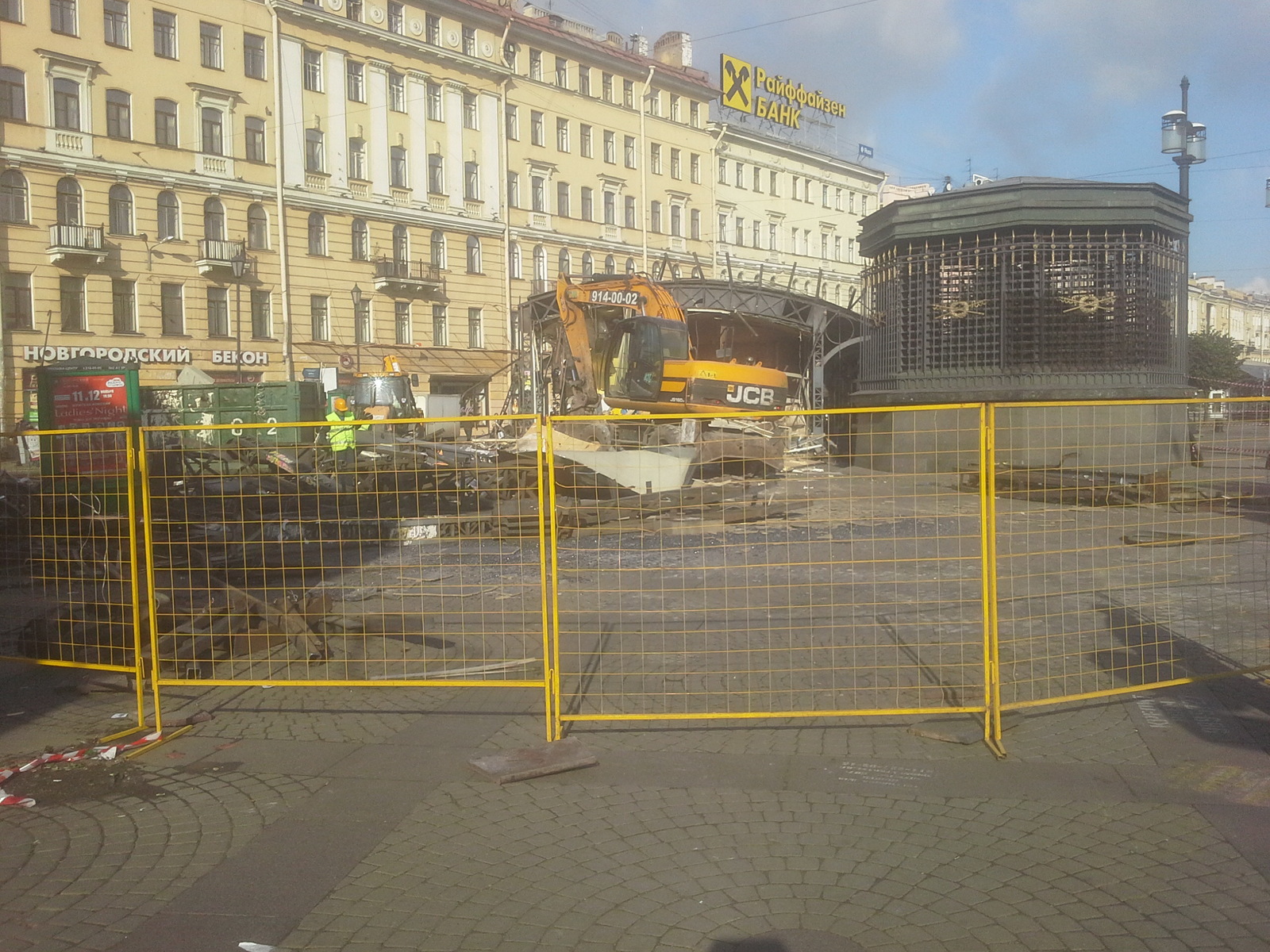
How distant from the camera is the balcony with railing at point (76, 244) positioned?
32.2m

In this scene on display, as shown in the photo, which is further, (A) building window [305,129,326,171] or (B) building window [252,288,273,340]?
(A) building window [305,129,326,171]

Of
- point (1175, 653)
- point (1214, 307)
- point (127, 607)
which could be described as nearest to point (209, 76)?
point (127, 607)

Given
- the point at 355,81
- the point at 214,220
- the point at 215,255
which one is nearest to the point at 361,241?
the point at 214,220

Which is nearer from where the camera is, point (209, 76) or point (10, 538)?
point (10, 538)

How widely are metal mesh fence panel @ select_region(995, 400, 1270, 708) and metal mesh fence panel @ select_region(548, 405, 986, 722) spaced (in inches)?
15.8

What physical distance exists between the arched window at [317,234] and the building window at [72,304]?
828 centimetres

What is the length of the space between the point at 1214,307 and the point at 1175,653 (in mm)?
88405

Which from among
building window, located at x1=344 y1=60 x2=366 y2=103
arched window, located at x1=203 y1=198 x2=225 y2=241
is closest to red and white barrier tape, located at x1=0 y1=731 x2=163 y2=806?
arched window, located at x1=203 y1=198 x2=225 y2=241

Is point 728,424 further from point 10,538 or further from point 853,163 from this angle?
point 853,163

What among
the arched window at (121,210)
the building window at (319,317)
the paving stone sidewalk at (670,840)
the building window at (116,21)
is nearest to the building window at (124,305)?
the arched window at (121,210)

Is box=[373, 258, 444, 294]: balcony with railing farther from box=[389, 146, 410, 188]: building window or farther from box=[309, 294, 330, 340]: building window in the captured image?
box=[389, 146, 410, 188]: building window

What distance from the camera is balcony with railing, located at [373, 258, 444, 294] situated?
4072 cm

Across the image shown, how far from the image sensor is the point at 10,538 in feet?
36.6

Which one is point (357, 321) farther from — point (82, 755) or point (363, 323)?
point (82, 755)
